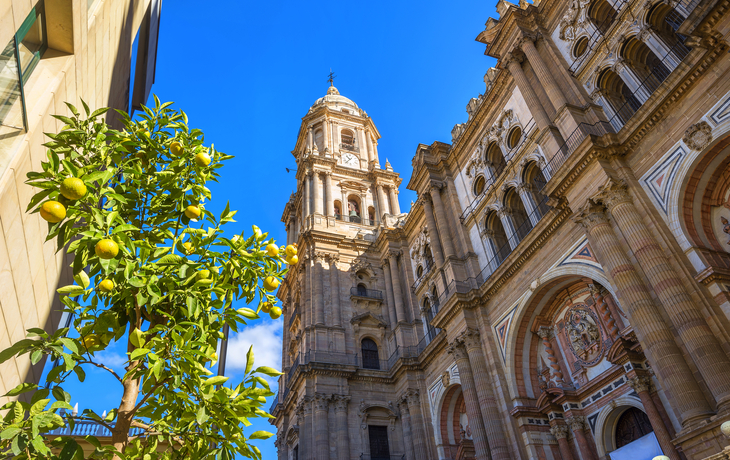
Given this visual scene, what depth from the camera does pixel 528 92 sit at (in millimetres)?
18969

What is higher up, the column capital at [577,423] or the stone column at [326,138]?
the stone column at [326,138]

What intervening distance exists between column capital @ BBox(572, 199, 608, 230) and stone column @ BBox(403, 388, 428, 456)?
46.4 feet

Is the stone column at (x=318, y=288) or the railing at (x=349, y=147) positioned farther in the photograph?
the railing at (x=349, y=147)

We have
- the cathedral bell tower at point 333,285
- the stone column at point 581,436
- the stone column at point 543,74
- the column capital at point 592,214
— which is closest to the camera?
the column capital at point 592,214

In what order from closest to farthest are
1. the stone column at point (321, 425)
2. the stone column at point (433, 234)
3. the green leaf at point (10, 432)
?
the green leaf at point (10, 432) → the stone column at point (321, 425) → the stone column at point (433, 234)

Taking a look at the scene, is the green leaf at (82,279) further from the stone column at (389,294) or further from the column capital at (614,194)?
the stone column at (389,294)

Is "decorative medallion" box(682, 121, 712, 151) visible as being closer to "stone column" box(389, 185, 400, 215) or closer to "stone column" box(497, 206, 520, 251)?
"stone column" box(497, 206, 520, 251)

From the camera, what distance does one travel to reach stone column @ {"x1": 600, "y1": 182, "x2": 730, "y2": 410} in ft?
33.5

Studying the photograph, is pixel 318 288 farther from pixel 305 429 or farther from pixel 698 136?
pixel 698 136

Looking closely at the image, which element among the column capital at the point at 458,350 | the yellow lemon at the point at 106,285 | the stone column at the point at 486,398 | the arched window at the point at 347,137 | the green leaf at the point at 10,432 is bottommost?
the green leaf at the point at 10,432

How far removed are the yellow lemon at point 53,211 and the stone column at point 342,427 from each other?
23214 mm

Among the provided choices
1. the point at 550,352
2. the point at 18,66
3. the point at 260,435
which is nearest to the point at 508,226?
the point at 550,352

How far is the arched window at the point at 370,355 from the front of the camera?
28547mm

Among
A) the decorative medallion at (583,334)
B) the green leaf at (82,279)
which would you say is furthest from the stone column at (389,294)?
the green leaf at (82,279)
